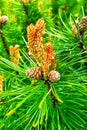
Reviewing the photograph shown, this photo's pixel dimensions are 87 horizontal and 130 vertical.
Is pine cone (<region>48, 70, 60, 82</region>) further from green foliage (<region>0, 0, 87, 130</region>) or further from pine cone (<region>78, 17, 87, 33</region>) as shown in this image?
pine cone (<region>78, 17, 87, 33</region>)

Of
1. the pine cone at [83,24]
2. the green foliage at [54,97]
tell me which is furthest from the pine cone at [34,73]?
the pine cone at [83,24]

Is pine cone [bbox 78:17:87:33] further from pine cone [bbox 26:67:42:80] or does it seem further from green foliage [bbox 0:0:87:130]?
pine cone [bbox 26:67:42:80]

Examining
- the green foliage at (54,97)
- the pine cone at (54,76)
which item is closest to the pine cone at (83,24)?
the green foliage at (54,97)

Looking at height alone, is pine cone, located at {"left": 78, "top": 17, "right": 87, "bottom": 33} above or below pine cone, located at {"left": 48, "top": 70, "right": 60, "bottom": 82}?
above

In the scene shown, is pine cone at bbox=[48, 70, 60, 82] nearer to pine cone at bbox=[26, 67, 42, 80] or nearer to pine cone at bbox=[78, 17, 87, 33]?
pine cone at bbox=[26, 67, 42, 80]

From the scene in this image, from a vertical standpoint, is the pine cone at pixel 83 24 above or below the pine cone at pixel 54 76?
above

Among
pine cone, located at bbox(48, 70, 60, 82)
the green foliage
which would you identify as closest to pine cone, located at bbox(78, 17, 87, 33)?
the green foliage

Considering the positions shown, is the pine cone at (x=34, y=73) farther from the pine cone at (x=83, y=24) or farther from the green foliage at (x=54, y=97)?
the pine cone at (x=83, y=24)

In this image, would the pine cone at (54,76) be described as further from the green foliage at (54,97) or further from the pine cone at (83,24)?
the pine cone at (83,24)

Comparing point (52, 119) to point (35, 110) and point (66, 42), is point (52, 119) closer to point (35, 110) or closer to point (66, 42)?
point (35, 110)

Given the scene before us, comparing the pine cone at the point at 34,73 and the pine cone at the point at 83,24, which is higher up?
the pine cone at the point at 83,24

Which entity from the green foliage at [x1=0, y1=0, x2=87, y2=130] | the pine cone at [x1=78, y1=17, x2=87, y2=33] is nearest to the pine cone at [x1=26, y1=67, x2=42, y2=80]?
the green foliage at [x1=0, y1=0, x2=87, y2=130]
